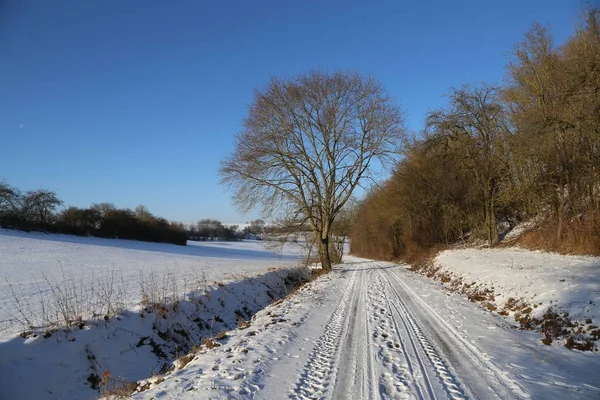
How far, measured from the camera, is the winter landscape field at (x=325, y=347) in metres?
4.68

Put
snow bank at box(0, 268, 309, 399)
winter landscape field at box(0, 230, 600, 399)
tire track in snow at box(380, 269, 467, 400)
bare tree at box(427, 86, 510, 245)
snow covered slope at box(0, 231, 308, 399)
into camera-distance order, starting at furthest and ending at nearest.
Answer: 1. bare tree at box(427, 86, 510, 245)
2. snow covered slope at box(0, 231, 308, 399)
3. snow bank at box(0, 268, 309, 399)
4. winter landscape field at box(0, 230, 600, 399)
5. tire track in snow at box(380, 269, 467, 400)

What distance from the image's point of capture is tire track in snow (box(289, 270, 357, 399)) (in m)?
4.45

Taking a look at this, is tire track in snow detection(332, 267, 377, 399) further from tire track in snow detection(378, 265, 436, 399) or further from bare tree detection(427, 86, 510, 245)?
bare tree detection(427, 86, 510, 245)

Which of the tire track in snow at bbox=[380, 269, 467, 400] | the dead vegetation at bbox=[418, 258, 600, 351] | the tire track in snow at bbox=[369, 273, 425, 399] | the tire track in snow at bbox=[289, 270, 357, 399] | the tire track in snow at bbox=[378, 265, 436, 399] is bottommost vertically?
the tire track in snow at bbox=[289, 270, 357, 399]

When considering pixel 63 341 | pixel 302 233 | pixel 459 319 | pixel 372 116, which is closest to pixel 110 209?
pixel 302 233

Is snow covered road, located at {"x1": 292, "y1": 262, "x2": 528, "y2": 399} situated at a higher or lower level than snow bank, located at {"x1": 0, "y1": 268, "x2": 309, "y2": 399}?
higher

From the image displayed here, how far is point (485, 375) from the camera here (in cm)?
489

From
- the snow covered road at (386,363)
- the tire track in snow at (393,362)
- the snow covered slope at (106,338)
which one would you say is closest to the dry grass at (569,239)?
the snow covered road at (386,363)

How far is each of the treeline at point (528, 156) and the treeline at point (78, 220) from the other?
5284cm

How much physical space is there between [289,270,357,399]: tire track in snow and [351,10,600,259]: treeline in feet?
34.9

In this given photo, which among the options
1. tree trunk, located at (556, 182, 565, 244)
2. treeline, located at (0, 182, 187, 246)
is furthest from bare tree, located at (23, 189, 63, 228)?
tree trunk, located at (556, 182, 565, 244)

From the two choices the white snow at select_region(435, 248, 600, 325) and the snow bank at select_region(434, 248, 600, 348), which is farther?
the white snow at select_region(435, 248, 600, 325)

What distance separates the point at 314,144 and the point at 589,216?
1443cm

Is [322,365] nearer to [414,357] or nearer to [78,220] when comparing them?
[414,357]
